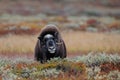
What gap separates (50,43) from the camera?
1159cm

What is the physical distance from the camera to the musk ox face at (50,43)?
11508mm

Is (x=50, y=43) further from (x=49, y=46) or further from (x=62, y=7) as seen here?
(x=62, y=7)

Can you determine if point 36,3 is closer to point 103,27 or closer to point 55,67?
point 103,27

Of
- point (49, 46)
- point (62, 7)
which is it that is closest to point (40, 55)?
point (49, 46)

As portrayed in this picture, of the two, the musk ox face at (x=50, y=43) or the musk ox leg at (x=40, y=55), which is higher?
the musk ox face at (x=50, y=43)

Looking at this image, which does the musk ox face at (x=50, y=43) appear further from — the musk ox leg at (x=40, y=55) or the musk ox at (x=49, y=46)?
the musk ox leg at (x=40, y=55)

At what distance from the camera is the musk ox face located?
11.5m

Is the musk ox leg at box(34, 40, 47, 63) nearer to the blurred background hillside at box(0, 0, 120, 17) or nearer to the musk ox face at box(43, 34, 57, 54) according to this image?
the musk ox face at box(43, 34, 57, 54)

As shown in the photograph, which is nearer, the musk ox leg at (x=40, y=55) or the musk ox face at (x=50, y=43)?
the musk ox face at (x=50, y=43)

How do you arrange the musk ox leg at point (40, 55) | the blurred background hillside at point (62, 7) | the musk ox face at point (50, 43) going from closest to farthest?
the musk ox face at point (50, 43) < the musk ox leg at point (40, 55) < the blurred background hillside at point (62, 7)

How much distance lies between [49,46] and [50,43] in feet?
0.26

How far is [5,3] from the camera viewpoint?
58.3 meters

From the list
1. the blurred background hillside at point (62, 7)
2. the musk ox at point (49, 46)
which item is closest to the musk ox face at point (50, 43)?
the musk ox at point (49, 46)

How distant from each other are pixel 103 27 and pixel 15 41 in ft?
38.4
